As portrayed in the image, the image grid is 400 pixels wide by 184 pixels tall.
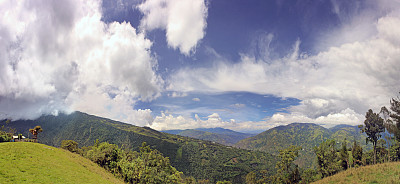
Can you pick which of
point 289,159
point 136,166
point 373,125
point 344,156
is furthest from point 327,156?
point 136,166

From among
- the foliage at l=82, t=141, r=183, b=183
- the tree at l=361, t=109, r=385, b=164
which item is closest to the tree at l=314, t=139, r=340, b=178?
the tree at l=361, t=109, r=385, b=164

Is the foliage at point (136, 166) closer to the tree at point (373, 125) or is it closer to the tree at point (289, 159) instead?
the tree at point (289, 159)

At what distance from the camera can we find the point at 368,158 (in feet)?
342

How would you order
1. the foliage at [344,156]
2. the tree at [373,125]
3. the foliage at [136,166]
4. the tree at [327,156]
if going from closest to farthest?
1. the tree at [373,125]
2. the foliage at [136,166]
3. the tree at [327,156]
4. the foliage at [344,156]

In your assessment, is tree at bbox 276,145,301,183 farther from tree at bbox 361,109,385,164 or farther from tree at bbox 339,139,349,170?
tree at bbox 339,139,349,170

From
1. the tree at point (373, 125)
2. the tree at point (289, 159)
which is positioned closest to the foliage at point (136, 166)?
the tree at point (289, 159)

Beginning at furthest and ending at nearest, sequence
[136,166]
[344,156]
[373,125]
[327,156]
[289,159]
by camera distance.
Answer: [344,156]
[327,156]
[136,166]
[289,159]
[373,125]

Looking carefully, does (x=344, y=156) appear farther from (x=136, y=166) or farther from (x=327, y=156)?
(x=136, y=166)

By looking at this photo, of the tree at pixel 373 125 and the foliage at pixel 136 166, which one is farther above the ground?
the tree at pixel 373 125

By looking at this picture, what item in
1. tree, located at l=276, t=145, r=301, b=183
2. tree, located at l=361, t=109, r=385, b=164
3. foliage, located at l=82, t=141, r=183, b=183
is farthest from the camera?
tree, located at l=276, t=145, r=301, b=183

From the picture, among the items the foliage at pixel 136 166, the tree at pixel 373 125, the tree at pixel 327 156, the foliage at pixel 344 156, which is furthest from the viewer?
the foliage at pixel 344 156

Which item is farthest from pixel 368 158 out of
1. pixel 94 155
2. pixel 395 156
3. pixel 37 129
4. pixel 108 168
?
pixel 37 129

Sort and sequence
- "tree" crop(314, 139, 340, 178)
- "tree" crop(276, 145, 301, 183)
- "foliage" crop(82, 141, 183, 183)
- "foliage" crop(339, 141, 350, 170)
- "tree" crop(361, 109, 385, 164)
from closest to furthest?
1. "tree" crop(361, 109, 385, 164)
2. "foliage" crop(82, 141, 183, 183)
3. "tree" crop(276, 145, 301, 183)
4. "tree" crop(314, 139, 340, 178)
5. "foliage" crop(339, 141, 350, 170)

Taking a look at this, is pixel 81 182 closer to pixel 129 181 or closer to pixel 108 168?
pixel 129 181
